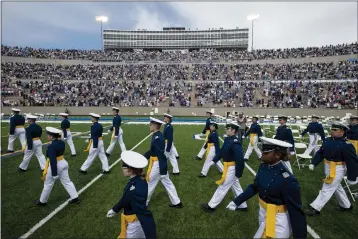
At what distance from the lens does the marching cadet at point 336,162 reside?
19.2 ft

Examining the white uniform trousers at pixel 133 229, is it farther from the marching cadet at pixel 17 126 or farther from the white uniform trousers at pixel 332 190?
the marching cadet at pixel 17 126

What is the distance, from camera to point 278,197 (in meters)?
3.35

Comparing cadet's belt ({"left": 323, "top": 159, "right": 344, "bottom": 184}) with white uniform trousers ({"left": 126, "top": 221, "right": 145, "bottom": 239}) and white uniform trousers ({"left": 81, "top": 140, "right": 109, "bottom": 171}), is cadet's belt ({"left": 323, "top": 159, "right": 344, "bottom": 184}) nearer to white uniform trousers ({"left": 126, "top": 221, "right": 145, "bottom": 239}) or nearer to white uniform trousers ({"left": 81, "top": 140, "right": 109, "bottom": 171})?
Answer: white uniform trousers ({"left": 126, "top": 221, "right": 145, "bottom": 239})

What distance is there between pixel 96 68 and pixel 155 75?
1233 cm

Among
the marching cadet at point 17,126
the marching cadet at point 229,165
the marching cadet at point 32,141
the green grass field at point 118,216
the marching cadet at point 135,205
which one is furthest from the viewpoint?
the marching cadet at point 17,126

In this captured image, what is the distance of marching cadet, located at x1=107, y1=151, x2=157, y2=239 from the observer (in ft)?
11.6

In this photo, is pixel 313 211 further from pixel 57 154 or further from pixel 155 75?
pixel 155 75

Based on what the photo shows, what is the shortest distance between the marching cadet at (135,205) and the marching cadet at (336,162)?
4488 millimetres

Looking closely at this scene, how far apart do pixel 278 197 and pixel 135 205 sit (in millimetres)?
Result: 1979

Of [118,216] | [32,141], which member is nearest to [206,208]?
[118,216]

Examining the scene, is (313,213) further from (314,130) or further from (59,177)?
(59,177)

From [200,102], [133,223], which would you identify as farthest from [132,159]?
[200,102]

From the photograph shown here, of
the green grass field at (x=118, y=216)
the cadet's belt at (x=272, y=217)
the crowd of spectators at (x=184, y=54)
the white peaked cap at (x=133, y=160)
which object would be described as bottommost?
the green grass field at (x=118, y=216)

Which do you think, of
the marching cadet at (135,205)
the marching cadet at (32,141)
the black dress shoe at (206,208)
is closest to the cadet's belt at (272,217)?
the marching cadet at (135,205)
